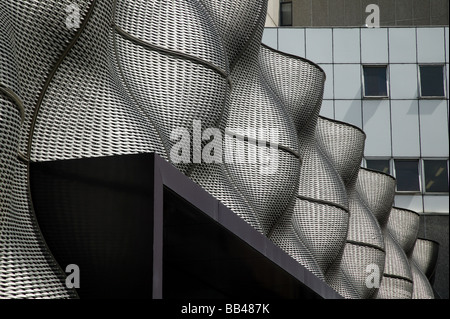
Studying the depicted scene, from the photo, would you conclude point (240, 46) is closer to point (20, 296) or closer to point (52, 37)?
point (52, 37)

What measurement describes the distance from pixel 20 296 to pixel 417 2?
3331cm

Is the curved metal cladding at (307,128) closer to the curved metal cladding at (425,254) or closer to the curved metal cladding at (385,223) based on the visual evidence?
the curved metal cladding at (385,223)

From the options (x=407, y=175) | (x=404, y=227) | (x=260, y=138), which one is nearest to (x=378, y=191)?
(x=404, y=227)

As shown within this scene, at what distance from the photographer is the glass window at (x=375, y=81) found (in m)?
33.8

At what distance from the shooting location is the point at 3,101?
17.7 feet

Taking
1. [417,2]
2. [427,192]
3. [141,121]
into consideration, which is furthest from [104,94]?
[417,2]

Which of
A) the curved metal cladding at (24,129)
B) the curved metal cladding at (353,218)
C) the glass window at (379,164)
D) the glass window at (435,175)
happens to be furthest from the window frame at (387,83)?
the curved metal cladding at (24,129)

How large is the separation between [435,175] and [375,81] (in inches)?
144

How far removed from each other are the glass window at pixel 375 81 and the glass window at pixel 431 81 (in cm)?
125

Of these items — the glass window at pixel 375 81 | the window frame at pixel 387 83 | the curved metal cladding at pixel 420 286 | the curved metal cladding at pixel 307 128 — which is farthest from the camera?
the glass window at pixel 375 81

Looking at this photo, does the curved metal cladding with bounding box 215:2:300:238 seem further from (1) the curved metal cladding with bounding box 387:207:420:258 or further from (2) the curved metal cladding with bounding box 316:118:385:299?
(1) the curved metal cladding with bounding box 387:207:420:258

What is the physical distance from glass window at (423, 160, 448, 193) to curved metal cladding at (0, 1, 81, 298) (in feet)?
90.2

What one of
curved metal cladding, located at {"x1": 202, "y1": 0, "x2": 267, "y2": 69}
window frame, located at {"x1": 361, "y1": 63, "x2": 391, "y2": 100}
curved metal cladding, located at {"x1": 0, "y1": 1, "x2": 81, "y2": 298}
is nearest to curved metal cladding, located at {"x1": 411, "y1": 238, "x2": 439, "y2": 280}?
window frame, located at {"x1": 361, "y1": 63, "x2": 391, "y2": 100}

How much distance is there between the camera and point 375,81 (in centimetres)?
3388
